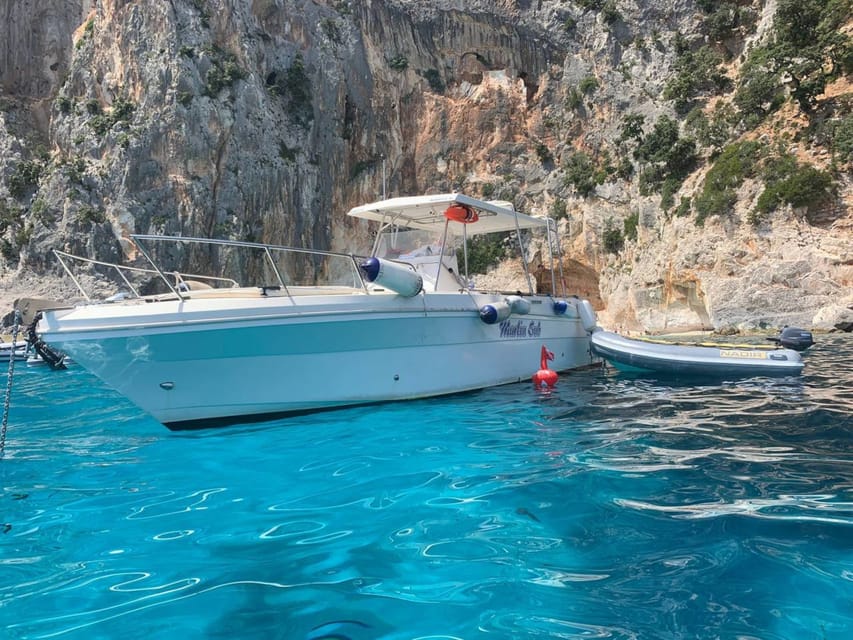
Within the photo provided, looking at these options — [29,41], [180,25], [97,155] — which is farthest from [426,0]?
[29,41]

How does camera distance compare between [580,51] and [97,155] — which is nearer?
[97,155]

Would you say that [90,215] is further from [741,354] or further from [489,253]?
[741,354]

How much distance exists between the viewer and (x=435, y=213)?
1034cm

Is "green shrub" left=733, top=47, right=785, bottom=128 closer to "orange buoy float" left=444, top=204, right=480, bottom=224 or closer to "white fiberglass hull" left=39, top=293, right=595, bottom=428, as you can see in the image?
"orange buoy float" left=444, top=204, right=480, bottom=224

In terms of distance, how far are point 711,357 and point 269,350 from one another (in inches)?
291

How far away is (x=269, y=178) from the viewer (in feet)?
124

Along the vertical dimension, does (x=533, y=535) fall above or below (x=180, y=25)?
below

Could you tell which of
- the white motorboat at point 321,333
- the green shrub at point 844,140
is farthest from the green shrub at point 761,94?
the white motorboat at point 321,333

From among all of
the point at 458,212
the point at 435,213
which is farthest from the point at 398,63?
the point at 458,212

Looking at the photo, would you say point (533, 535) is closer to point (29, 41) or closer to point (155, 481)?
point (155, 481)

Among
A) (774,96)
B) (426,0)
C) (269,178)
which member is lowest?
(269,178)

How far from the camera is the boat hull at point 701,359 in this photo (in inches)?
366

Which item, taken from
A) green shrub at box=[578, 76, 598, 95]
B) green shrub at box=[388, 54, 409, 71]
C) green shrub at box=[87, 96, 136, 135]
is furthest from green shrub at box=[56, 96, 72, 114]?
green shrub at box=[578, 76, 598, 95]

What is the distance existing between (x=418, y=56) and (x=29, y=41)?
97.0 ft
